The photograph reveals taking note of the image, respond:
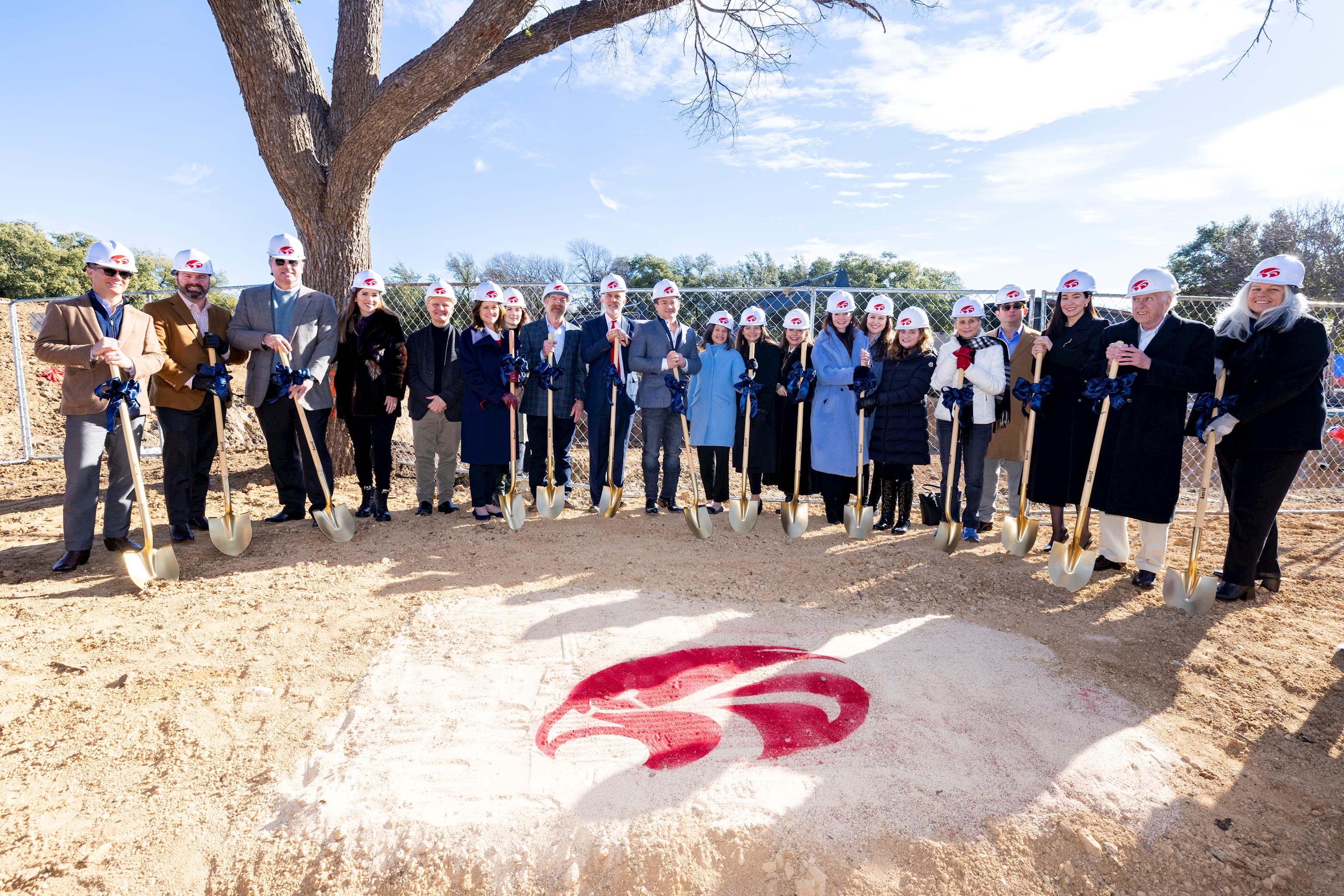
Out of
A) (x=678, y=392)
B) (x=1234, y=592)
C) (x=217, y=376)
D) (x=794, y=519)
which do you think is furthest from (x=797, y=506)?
(x=217, y=376)

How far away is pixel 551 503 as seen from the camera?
6.27 metres

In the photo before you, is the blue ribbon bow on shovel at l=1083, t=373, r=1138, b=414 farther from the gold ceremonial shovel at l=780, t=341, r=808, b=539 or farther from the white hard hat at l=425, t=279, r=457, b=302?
the white hard hat at l=425, t=279, r=457, b=302

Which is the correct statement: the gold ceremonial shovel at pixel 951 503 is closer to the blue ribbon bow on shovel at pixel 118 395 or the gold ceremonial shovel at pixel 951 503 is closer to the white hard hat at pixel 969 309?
the white hard hat at pixel 969 309

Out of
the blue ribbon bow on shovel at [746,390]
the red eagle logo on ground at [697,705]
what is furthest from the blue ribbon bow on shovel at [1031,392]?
the red eagle logo on ground at [697,705]

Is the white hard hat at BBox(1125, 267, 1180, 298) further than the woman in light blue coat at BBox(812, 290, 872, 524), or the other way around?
the woman in light blue coat at BBox(812, 290, 872, 524)

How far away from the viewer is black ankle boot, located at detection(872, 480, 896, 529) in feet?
20.0

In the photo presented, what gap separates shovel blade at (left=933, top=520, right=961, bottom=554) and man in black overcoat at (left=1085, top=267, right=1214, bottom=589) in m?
1.06

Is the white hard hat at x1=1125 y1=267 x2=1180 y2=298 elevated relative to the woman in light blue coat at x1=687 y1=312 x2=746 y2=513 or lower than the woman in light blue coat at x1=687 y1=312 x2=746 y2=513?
elevated

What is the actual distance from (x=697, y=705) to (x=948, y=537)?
10.6ft

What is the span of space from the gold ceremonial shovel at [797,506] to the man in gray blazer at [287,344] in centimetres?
388

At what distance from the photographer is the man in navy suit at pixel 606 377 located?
6266 millimetres

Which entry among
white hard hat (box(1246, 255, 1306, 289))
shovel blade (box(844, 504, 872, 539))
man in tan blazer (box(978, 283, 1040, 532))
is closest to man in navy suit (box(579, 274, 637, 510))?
shovel blade (box(844, 504, 872, 539))

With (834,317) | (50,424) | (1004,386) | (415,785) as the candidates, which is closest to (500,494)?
(834,317)

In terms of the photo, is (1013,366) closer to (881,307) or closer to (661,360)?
(881,307)
